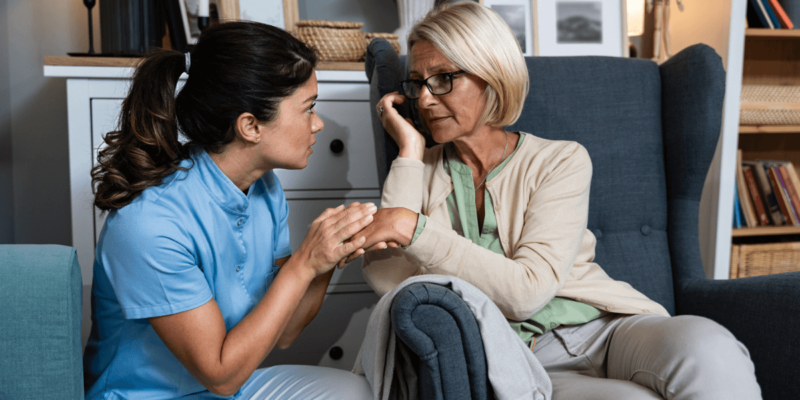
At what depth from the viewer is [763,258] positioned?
6.81ft

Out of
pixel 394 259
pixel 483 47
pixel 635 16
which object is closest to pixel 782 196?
pixel 635 16

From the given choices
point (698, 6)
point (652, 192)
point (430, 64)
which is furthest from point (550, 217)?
point (698, 6)

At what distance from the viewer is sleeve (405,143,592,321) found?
0.97m

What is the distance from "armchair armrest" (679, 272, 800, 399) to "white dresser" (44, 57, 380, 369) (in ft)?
3.24

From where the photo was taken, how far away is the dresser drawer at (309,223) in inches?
64.3

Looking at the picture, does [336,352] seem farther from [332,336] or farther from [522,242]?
[522,242]

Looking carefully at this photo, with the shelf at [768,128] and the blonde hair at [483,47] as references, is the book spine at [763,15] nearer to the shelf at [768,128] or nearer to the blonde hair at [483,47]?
the shelf at [768,128]

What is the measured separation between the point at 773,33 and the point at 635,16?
19.4 inches

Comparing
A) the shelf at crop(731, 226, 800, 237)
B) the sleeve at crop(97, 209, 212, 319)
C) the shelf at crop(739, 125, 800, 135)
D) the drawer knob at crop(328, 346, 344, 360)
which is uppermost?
the shelf at crop(739, 125, 800, 135)

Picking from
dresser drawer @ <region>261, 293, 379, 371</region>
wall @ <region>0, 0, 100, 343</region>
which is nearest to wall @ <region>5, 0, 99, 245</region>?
wall @ <region>0, 0, 100, 343</region>

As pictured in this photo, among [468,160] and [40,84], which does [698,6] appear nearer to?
[468,160]

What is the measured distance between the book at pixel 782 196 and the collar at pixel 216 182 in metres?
2.09

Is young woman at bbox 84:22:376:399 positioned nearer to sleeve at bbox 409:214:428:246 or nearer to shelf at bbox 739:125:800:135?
sleeve at bbox 409:214:428:246

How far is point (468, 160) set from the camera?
4.09 ft
